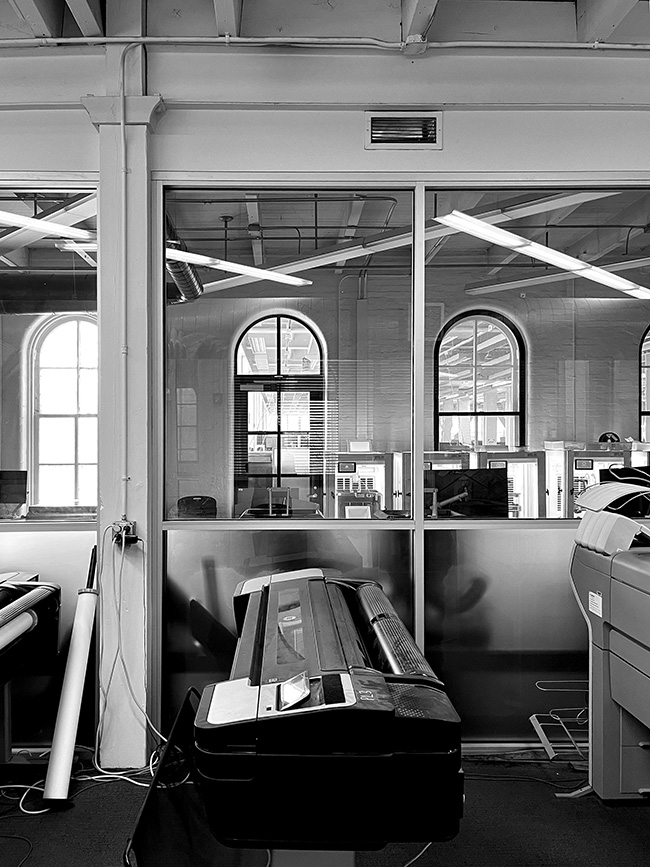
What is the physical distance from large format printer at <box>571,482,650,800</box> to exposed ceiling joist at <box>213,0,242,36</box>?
2.37 meters

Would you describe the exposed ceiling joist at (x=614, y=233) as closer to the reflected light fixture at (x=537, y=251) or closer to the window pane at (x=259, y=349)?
the reflected light fixture at (x=537, y=251)

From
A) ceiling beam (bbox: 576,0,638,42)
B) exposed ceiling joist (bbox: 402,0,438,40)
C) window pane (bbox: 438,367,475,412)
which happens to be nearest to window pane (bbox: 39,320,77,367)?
window pane (bbox: 438,367,475,412)

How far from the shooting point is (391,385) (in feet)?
11.0

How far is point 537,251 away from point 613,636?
5.68ft

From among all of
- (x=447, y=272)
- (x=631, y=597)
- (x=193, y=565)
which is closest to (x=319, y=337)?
(x=447, y=272)

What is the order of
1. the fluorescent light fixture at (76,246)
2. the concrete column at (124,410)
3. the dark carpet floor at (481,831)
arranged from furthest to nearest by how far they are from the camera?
the fluorescent light fixture at (76,246)
the concrete column at (124,410)
the dark carpet floor at (481,831)

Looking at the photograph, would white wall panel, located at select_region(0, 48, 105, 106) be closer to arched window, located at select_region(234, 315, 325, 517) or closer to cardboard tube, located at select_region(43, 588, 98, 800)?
arched window, located at select_region(234, 315, 325, 517)

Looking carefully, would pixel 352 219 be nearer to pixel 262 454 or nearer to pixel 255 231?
pixel 255 231

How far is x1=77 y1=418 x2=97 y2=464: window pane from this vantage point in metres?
3.34

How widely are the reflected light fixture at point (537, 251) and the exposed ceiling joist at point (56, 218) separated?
1565 mm

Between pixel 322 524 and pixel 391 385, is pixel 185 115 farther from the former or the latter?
pixel 322 524

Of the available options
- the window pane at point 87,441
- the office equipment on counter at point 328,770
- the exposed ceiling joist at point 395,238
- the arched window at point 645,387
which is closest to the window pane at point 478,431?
the arched window at point 645,387

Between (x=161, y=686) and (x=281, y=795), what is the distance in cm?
200

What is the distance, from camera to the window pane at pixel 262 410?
335 centimetres
